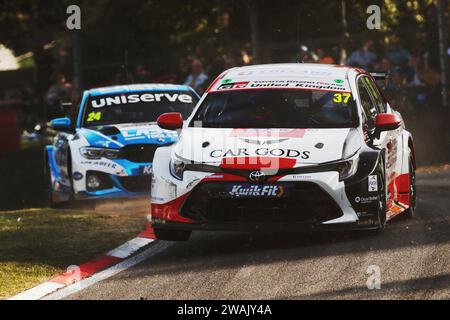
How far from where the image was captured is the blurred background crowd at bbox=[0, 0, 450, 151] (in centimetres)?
2122

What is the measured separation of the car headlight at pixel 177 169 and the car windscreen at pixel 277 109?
2.36ft

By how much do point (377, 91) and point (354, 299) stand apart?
4.78m

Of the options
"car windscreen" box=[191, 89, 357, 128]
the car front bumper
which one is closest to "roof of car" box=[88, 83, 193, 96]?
"car windscreen" box=[191, 89, 357, 128]

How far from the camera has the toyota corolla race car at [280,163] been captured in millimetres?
9266

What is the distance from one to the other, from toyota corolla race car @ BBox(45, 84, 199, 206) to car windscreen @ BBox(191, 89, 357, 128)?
271cm

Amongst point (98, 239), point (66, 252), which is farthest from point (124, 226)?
point (66, 252)

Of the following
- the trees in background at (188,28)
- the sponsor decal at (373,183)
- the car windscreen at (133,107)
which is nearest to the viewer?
the sponsor decal at (373,183)

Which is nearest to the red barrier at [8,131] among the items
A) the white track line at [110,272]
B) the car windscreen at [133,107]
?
the car windscreen at [133,107]

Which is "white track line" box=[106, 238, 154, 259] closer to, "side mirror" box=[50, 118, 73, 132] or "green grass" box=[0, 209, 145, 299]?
"green grass" box=[0, 209, 145, 299]

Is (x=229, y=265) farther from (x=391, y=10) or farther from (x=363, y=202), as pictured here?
(x=391, y=10)

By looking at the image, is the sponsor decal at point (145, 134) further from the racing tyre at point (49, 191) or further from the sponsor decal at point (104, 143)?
the racing tyre at point (49, 191)

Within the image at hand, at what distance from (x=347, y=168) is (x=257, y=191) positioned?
769 millimetres

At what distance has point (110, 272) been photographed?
877cm

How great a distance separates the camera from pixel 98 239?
10.5 m
